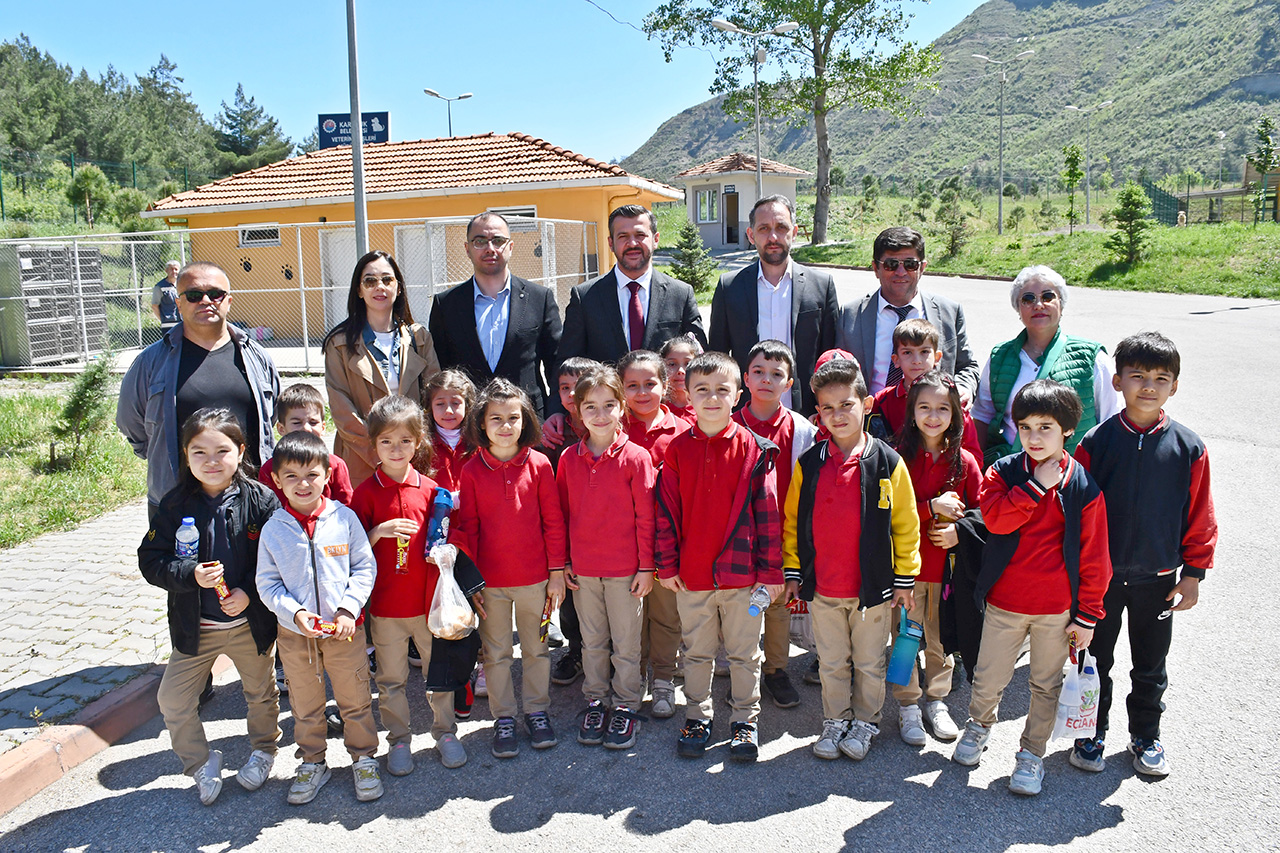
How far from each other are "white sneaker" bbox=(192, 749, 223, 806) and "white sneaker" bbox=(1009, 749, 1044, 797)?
3.09 m

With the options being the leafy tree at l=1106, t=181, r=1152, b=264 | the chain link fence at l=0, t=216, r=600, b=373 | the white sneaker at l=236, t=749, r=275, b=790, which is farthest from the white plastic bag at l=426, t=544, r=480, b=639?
the leafy tree at l=1106, t=181, r=1152, b=264

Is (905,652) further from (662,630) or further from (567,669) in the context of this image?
(567,669)

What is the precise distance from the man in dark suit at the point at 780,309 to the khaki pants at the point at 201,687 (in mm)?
2823

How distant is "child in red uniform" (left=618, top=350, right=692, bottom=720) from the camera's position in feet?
12.6

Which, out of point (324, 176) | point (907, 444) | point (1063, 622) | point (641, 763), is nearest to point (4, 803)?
point (641, 763)

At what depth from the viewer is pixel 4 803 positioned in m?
3.28

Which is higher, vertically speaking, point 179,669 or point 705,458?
point 705,458

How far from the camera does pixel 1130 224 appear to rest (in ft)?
75.3

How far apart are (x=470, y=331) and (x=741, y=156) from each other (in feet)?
120

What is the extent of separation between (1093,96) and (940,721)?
115132 mm

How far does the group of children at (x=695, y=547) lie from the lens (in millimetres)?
3219

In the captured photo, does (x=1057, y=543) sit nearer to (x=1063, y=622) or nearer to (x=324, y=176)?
(x=1063, y=622)

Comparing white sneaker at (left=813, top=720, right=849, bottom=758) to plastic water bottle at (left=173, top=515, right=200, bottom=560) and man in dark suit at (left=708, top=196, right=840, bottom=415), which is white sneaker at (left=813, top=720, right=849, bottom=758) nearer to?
man in dark suit at (left=708, top=196, right=840, bottom=415)

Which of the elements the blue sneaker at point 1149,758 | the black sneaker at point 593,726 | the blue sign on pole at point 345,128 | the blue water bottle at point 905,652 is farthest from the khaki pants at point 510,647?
the blue sign on pole at point 345,128
